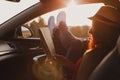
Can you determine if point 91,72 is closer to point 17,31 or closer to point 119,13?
point 119,13

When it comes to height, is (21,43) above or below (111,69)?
below

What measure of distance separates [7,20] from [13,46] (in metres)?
0.31

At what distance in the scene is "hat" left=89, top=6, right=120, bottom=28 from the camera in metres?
2.74

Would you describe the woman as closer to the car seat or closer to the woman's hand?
the car seat

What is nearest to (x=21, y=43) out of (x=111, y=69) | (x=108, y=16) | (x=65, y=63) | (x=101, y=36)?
(x=65, y=63)

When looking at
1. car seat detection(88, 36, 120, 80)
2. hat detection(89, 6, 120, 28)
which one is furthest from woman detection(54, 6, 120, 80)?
car seat detection(88, 36, 120, 80)

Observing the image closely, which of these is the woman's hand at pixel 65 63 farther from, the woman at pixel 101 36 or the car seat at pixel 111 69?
the car seat at pixel 111 69

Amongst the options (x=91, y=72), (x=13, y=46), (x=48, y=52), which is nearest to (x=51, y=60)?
(x=48, y=52)

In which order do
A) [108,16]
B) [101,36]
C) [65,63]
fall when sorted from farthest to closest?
[65,63], [101,36], [108,16]

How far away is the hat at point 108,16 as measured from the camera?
274cm

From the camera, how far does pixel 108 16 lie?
2807mm

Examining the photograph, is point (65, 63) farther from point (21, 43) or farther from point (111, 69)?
point (111, 69)

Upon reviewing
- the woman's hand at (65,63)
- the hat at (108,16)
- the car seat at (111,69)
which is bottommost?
the woman's hand at (65,63)

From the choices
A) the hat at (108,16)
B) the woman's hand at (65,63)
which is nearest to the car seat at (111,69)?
the hat at (108,16)
